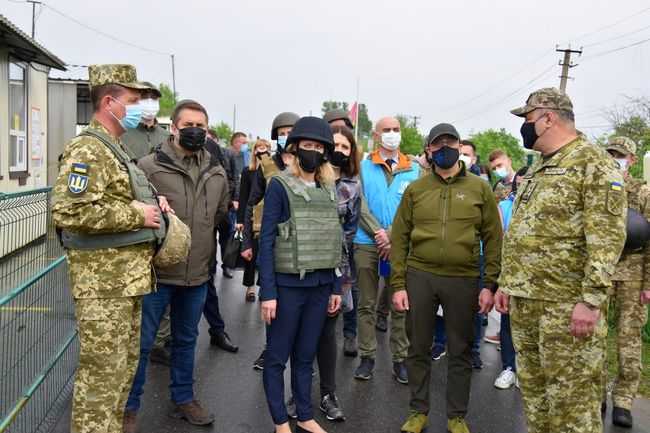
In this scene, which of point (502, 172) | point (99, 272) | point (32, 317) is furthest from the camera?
point (502, 172)

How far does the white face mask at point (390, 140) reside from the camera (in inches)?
186

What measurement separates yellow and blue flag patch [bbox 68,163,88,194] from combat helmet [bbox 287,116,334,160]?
4.12 feet

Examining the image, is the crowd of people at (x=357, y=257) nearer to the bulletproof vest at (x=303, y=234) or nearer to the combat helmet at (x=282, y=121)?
the bulletproof vest at (x=303, y=234)

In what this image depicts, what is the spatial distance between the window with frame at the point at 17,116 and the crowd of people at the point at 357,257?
6.92m

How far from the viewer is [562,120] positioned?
3070 millimetres

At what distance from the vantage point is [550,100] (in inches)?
121

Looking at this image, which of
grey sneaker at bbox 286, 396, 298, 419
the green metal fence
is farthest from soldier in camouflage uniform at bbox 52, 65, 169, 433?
grey sneaker at bbox 286, 396, 298, 419

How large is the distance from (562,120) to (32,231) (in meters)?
3.07

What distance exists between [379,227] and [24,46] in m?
7.68

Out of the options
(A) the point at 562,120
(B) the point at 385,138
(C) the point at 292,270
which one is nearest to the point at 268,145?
(B) the point at 385,138

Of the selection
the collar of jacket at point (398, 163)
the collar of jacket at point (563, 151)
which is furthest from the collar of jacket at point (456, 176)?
the collar of jacket at point (398, 163)

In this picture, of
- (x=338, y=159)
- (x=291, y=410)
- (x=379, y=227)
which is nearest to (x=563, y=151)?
(x=338, y=159)

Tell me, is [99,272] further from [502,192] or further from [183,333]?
[502,192]

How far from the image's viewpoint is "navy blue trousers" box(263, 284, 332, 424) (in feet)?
11.1
